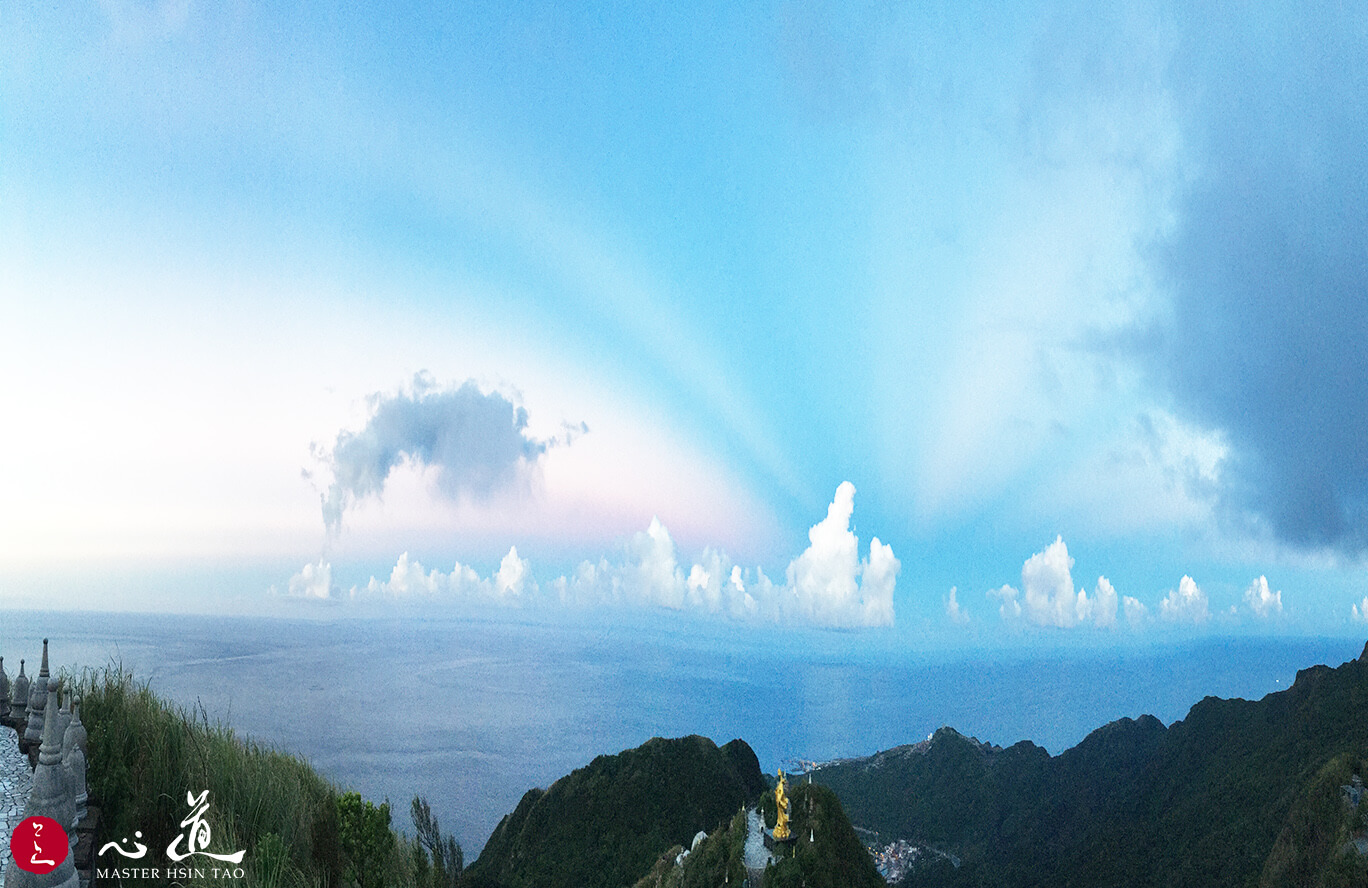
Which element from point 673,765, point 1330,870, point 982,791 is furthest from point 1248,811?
point 673,765

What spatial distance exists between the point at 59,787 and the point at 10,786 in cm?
474

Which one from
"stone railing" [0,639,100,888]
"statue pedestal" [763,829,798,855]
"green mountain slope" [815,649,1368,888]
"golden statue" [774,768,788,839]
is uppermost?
"stone railing" [0,639,100,888]

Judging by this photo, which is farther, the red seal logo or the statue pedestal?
the statue pedestal

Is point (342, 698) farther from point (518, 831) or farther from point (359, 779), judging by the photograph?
point (518, 831)

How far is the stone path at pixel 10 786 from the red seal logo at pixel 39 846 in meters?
2.41

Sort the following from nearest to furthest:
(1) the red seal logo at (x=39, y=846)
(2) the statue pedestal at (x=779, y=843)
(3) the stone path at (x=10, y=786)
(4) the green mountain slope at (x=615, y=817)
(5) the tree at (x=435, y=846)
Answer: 1. (1) the red seal logo at (x=39, y=846)
2. (3) the stone path at (x=10, y=786)
3. (5) the tree at (x=435, y=846)
4. (2) the statue pedestal at (x=779, y=843)
5. (4) the green mountain slope at (x=615, y=817)

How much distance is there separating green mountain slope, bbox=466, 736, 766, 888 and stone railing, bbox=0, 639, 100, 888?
56.8 metres

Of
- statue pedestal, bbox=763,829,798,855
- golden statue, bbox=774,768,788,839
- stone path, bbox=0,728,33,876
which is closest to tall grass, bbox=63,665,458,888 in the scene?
stone path, bbox=0,728,33,876

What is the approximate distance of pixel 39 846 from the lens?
5.65 m

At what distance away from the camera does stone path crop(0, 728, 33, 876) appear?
7.85 metres

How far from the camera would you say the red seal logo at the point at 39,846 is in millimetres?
5562

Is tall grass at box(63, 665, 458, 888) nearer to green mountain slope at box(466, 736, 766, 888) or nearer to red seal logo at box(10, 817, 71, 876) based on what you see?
red seal logo at box(10, 817, 71, 876)

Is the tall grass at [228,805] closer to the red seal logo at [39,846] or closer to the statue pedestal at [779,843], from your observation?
the red seal logo at [39,846]

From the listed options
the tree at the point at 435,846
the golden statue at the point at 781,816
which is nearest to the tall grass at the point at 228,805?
the tree at the point at 435,846
